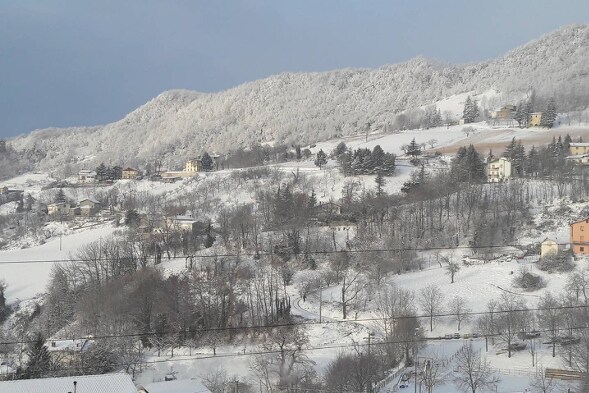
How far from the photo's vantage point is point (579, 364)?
715 inches

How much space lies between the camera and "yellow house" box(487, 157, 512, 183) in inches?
1668

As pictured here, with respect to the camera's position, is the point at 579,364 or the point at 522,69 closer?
the point at 579,364

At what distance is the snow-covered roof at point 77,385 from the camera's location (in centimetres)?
1417

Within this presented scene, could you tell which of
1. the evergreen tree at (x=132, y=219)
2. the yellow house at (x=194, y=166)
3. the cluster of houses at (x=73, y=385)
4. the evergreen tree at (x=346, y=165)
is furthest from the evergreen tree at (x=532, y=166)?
the yellow house at (x=194, y=166)

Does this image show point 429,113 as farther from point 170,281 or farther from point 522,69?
point 170,281

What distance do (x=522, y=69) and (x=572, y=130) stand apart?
5816 cm

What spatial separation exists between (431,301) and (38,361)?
14304 millimetres

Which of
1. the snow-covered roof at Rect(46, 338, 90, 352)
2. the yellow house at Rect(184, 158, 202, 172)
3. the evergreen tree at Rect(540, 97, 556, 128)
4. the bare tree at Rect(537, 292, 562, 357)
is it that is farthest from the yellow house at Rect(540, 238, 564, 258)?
the yellow house at Rect(184, 158, 202, 172)

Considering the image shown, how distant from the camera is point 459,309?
23.1m

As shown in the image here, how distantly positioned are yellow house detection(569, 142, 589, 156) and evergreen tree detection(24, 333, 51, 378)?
41.3 m

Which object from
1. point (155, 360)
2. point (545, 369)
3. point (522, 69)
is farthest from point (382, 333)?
point (522, 69)

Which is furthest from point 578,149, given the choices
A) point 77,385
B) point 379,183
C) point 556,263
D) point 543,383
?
point 77,385

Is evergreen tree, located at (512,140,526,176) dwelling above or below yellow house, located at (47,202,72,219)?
above

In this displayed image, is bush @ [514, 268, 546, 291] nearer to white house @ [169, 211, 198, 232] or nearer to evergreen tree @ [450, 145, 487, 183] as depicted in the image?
evergreen tree @ [450, 145, 487, 183]
